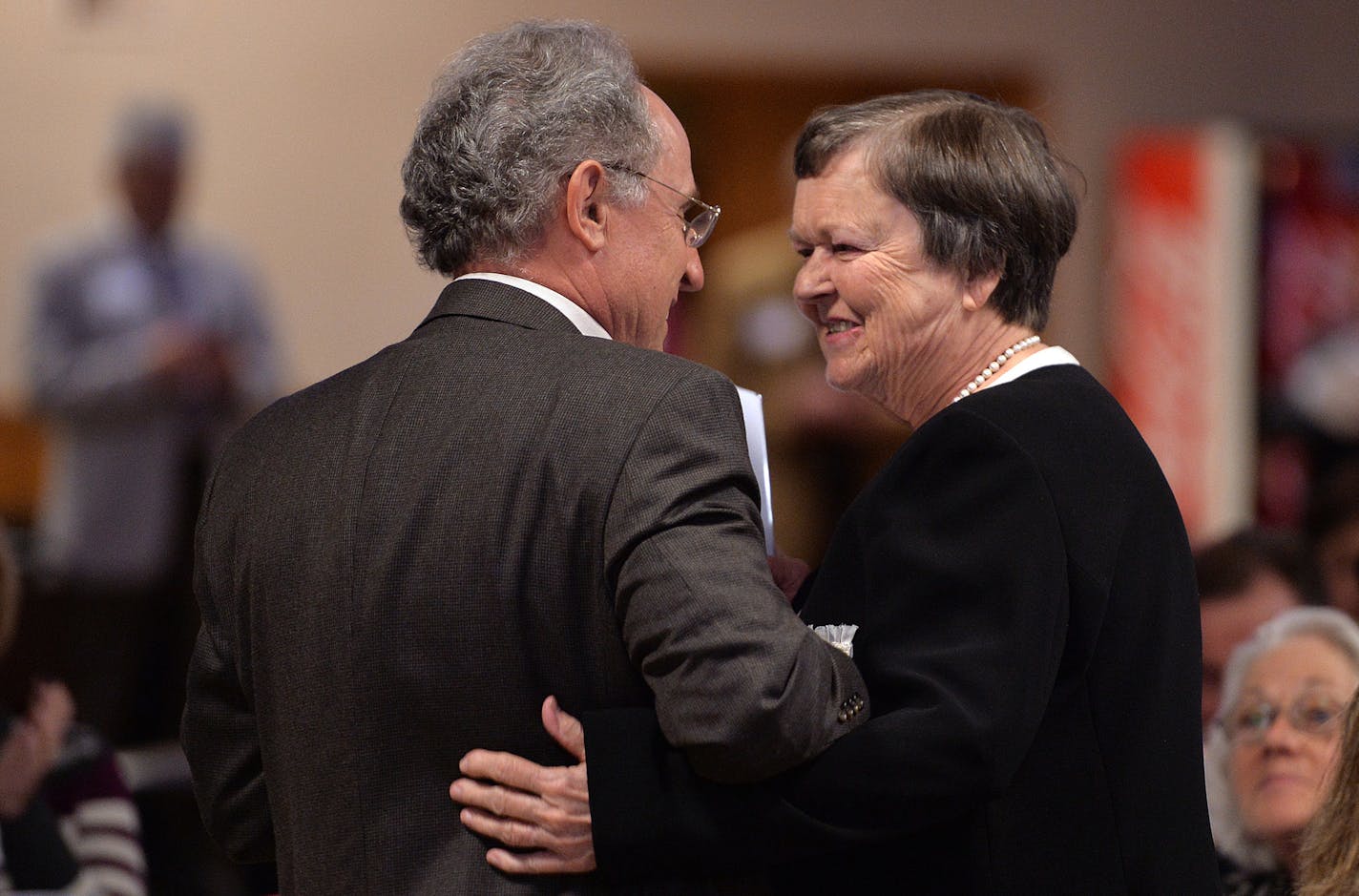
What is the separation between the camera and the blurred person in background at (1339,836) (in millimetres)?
1651

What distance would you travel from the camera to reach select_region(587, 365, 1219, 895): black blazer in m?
1.47

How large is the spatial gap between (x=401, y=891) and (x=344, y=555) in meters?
0.31

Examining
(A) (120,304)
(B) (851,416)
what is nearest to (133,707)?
(A) (120,304)

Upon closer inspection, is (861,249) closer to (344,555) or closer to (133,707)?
(344,555)

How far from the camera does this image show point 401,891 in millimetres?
1494

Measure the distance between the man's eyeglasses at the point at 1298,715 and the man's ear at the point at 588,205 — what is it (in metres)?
1.38

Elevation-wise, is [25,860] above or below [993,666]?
below

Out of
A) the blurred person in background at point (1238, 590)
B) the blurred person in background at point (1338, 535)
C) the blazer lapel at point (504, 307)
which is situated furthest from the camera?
the blurred person in background at point (1338, 535)

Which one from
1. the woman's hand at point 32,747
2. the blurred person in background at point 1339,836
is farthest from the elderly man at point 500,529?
the woman's hand at point 32,747

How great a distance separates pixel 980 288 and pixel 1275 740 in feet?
3.51

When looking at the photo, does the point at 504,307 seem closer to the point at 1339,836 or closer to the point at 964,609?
the point at 964,609

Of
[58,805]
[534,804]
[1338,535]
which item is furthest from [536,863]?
[1338,535]

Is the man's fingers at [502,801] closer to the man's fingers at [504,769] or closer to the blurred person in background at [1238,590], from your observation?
the man's fingers at [504,769]

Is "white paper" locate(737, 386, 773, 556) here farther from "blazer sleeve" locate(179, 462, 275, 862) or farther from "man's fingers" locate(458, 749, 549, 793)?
"blazer sleeve" locate(179, 462, 275, 862)
